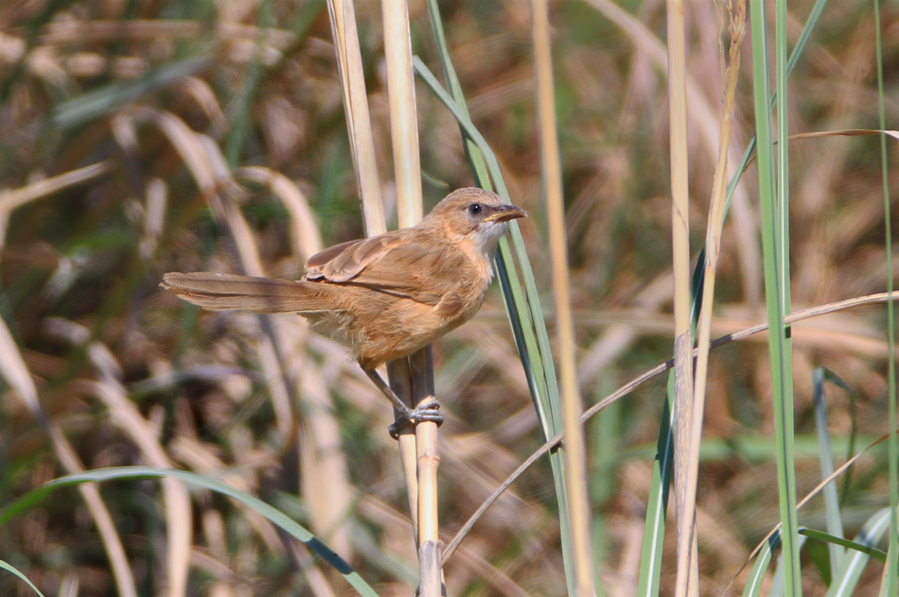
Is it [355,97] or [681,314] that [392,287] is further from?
[681,314]

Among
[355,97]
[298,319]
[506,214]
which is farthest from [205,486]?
[298,319]

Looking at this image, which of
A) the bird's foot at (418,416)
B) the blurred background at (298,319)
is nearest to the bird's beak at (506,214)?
the bird's foot at (418,416)

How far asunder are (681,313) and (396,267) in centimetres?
148

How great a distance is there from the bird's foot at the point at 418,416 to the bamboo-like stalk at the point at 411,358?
0.04 metres

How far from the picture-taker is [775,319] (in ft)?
4.41

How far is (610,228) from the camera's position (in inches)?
189

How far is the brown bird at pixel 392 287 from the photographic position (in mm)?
2572

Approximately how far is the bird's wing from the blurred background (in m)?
0.59

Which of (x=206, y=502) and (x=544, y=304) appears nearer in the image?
(x=206, y=502)

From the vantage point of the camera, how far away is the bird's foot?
2.24m

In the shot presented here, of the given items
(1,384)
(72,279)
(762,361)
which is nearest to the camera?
(1,384)

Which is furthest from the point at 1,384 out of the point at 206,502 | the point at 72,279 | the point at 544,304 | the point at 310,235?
the point at 544,304

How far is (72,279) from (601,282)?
116 inches

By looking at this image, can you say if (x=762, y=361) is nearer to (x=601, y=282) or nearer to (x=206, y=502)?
(x=601, y=282)
